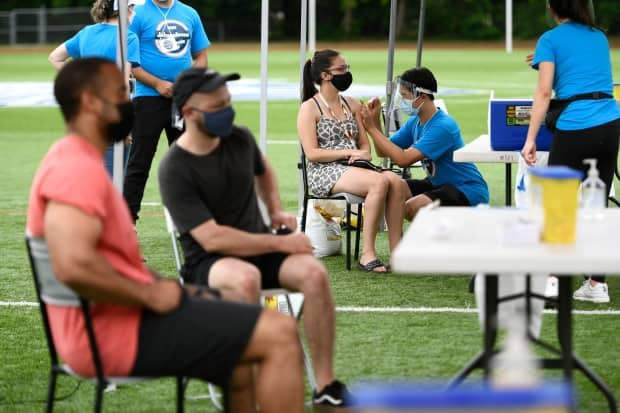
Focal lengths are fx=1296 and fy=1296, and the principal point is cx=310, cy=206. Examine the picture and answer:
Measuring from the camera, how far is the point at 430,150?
7.77 meters

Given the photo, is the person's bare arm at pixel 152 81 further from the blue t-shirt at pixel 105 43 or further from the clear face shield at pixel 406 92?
the clear face shield at pixel 406 92

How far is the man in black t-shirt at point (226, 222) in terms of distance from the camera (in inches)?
183

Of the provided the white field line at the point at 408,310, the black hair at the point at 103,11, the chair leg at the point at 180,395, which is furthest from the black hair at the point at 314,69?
the chair leg at the point at 180,395

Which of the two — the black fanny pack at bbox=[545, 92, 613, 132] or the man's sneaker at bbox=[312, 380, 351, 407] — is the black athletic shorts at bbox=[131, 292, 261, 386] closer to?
the man's sneaker at bbox=[312, 380, 351, 407]

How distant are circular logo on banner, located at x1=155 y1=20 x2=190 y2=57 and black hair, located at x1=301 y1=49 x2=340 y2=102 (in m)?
1.06

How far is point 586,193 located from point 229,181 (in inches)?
52.3

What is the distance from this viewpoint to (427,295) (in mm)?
7180

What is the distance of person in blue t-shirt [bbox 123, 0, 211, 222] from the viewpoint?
8.50m

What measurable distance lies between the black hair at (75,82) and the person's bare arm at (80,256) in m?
0.35

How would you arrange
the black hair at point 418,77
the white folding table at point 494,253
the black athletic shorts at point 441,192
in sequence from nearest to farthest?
the white folding table at point 494,253, the black hair at point 418,77, the black athletic shorts at point 441,192

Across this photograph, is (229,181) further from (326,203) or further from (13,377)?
(326,203)

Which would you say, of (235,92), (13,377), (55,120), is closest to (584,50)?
(13,377)

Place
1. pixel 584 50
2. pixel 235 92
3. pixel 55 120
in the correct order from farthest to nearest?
pixel 235 92 → pixel 55 120 → pixel 584 50

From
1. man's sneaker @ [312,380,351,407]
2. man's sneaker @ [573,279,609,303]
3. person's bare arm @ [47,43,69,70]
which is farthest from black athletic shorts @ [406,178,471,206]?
man's sneaker @ [312,380,351,407]
